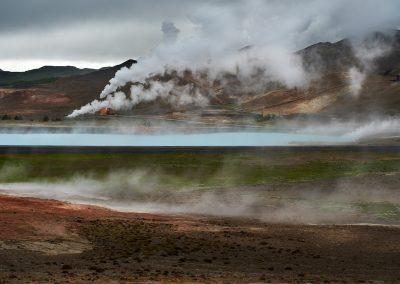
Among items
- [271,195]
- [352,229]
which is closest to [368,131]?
[271,195]

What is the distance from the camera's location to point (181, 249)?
31344 millimetres

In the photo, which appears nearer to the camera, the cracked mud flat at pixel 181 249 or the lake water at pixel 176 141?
the cracked mud flat at pixel 181 249

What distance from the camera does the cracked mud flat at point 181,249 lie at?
1022 inches

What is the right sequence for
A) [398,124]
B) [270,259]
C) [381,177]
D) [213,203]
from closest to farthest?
1. [270,259]
2. [213,203]
3. [381,177]
4. [398,124]

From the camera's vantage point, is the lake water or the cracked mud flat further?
the lake water

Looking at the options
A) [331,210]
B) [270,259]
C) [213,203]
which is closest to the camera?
[270,259]

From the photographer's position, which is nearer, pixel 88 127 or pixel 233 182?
pixel 233 182

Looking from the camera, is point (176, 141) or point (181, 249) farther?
point (176, 141)

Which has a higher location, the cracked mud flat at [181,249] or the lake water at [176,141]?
the lake water at [176,141]

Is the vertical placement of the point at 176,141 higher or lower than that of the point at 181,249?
higher

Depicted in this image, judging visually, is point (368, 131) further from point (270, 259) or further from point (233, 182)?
point (270, 259)

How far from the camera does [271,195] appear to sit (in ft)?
171

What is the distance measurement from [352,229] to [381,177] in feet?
72.0

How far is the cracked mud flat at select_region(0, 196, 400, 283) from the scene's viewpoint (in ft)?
85.1
